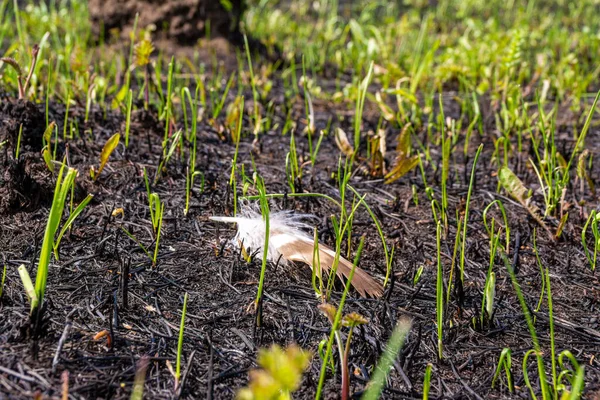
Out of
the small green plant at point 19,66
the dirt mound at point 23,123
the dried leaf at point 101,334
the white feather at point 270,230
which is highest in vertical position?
the small green plant at point 19,66

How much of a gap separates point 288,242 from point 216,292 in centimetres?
28

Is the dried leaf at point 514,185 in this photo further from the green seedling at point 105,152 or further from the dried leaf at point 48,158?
the dried leaf at point 48,158

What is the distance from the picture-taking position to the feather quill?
6.54 feet

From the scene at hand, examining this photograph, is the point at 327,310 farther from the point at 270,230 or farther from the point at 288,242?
the point at 270,230

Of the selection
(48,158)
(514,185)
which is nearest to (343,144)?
(514,185)

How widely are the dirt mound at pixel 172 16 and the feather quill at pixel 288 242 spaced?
254cm

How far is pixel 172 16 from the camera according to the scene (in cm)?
448

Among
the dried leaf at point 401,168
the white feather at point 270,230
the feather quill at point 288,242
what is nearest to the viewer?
the feather quill at point 288,242

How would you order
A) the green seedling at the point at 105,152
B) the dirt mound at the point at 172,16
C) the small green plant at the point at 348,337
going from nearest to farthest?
the small green plant at the point at 348,337 < the green seedling at the point at 105,152 < the dirt mound at the point at 172,16

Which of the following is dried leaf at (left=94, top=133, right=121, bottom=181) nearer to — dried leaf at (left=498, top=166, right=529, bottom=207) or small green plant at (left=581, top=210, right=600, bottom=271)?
dried leaf at (left=498, top=166, right=529, bottom=207)

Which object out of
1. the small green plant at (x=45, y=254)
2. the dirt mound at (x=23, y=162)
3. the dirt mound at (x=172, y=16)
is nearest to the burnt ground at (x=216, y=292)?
the dirt mound at (x=23, y=162)

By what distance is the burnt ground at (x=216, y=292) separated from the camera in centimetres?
161

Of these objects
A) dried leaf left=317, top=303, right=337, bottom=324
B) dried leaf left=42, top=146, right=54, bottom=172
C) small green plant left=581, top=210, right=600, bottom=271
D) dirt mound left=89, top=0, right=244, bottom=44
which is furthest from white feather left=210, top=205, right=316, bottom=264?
dirt mound left=89, top=0, right=244, bottom=44

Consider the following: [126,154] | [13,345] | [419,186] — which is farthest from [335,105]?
[13,345]
